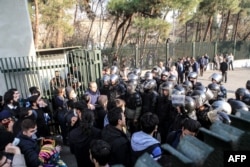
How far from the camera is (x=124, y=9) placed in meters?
17.6

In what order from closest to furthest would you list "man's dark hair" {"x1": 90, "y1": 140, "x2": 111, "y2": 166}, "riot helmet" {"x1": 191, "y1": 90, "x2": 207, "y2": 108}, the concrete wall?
1. "man's dark hair" {"x1": 90, "y1": 140, "x2": 111, "y2": 166}
2. "riot helmet" {"x1": 191, "y1": 90, "x2": 207, "y2": 108}
3. the concrete wall

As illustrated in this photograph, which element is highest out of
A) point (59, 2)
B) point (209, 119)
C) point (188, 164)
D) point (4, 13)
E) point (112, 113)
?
point (59, 2)

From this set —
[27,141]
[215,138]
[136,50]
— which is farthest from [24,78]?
[136,50]

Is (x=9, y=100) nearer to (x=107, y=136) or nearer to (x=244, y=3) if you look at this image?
(x=107, y=136)

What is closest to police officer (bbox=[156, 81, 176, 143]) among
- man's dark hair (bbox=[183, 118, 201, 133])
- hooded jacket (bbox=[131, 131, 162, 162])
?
man's dark hair (bbox=[183, 118, 201, 133])

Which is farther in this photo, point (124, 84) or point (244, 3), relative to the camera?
point (244, 3)

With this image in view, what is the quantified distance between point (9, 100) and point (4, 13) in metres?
4.03

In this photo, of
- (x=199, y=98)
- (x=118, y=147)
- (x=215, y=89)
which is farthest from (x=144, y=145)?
(x=215, y=89)

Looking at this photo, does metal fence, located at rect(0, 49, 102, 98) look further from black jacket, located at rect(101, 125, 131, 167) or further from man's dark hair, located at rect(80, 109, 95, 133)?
black jacket, located at rect(101, 125, 131, 167)

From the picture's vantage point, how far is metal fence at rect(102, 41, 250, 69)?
1777 cm

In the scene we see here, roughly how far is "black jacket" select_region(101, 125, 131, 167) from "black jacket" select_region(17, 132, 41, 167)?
2.89 ft

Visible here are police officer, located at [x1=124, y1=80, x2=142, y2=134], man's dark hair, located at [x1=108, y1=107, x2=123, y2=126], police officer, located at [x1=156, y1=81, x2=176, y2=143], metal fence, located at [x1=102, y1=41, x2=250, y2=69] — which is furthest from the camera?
metal fence, located at [x1=102, y1=41, x2=250, y2=69]

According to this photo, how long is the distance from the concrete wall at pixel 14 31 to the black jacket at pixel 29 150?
5237 millimetres

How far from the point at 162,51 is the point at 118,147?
17.0 meters
